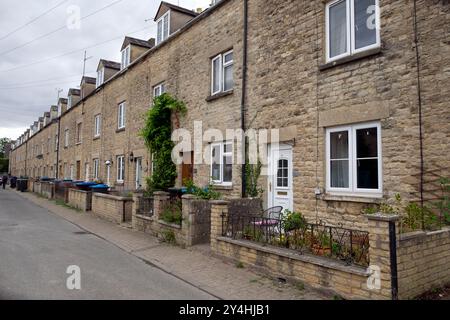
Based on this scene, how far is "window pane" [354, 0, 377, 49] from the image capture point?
785cm

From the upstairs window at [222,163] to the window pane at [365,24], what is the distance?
500cm

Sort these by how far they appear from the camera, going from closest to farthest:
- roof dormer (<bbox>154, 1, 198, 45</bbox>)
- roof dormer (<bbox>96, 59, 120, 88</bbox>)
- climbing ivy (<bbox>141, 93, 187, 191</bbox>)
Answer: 1. climbing ivy (<bbox>141, 93, 187, 191</bbox>)
2. roof dormer (<bbox>154, 1, 198, 45</bbox>)
3. roof dormer (<bbox>96, 59, 120, 88</bbox>)

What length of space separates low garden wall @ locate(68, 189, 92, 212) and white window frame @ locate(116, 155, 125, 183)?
7.46 feet

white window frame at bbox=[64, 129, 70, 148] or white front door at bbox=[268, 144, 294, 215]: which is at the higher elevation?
white window frame at bbox=[64, 129, 70, 148]

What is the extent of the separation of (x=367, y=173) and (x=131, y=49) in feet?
52.7

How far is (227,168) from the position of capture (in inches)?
463

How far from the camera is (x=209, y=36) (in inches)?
509

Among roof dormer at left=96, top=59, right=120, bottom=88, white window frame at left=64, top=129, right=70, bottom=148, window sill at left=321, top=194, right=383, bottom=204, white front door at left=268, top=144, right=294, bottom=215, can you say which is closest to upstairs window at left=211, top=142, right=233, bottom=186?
white front door at left=268, top=144, right=294, bottom=215

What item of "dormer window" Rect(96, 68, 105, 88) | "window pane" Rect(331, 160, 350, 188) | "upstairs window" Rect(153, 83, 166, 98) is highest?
"dormer window" Rect(96, 68, 105, 88)

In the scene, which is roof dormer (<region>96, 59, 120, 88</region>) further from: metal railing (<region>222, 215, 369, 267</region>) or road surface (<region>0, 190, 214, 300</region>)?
metal railing (<region>222, 215, 369, 267</region>)

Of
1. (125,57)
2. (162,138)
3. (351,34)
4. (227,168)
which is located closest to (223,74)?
(227,168)
